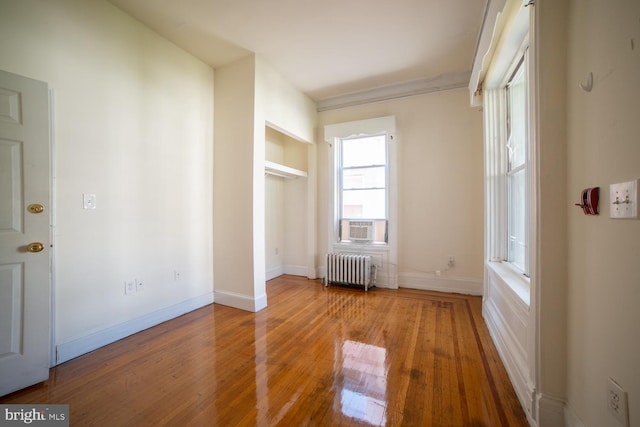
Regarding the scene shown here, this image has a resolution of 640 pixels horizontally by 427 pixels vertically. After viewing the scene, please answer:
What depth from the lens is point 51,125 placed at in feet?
6.19

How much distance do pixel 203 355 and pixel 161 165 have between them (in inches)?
74.9

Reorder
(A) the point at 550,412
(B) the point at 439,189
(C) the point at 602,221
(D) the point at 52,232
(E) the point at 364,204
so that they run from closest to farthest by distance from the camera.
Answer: (C) the point at 602,221
(A) the point at 550,412
(D) the point at 52,232
(B) the point at 439,189
(E) the point at 364,204

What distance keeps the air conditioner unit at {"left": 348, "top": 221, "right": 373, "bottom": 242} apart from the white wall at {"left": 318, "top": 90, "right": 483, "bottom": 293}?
0.46 meters

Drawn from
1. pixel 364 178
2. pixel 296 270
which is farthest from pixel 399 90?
pixel 296 270

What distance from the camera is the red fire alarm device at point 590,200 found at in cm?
102

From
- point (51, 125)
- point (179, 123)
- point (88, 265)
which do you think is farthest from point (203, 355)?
point (179, 123)

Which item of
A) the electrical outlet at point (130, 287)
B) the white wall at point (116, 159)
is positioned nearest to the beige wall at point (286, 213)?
the white wall at point (116, 159)

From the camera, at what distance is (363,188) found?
4.14 metres

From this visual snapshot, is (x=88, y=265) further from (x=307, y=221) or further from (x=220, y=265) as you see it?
(x=307, y=221)

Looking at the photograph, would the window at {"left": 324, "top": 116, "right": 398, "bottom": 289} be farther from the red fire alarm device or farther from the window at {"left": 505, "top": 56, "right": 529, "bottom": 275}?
the red fire alarm device

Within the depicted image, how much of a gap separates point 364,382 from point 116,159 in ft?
9.00

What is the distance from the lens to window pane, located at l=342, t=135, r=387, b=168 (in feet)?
13.2

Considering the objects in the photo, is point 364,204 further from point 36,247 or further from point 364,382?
point 36,247

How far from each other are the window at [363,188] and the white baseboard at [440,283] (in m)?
0.68
